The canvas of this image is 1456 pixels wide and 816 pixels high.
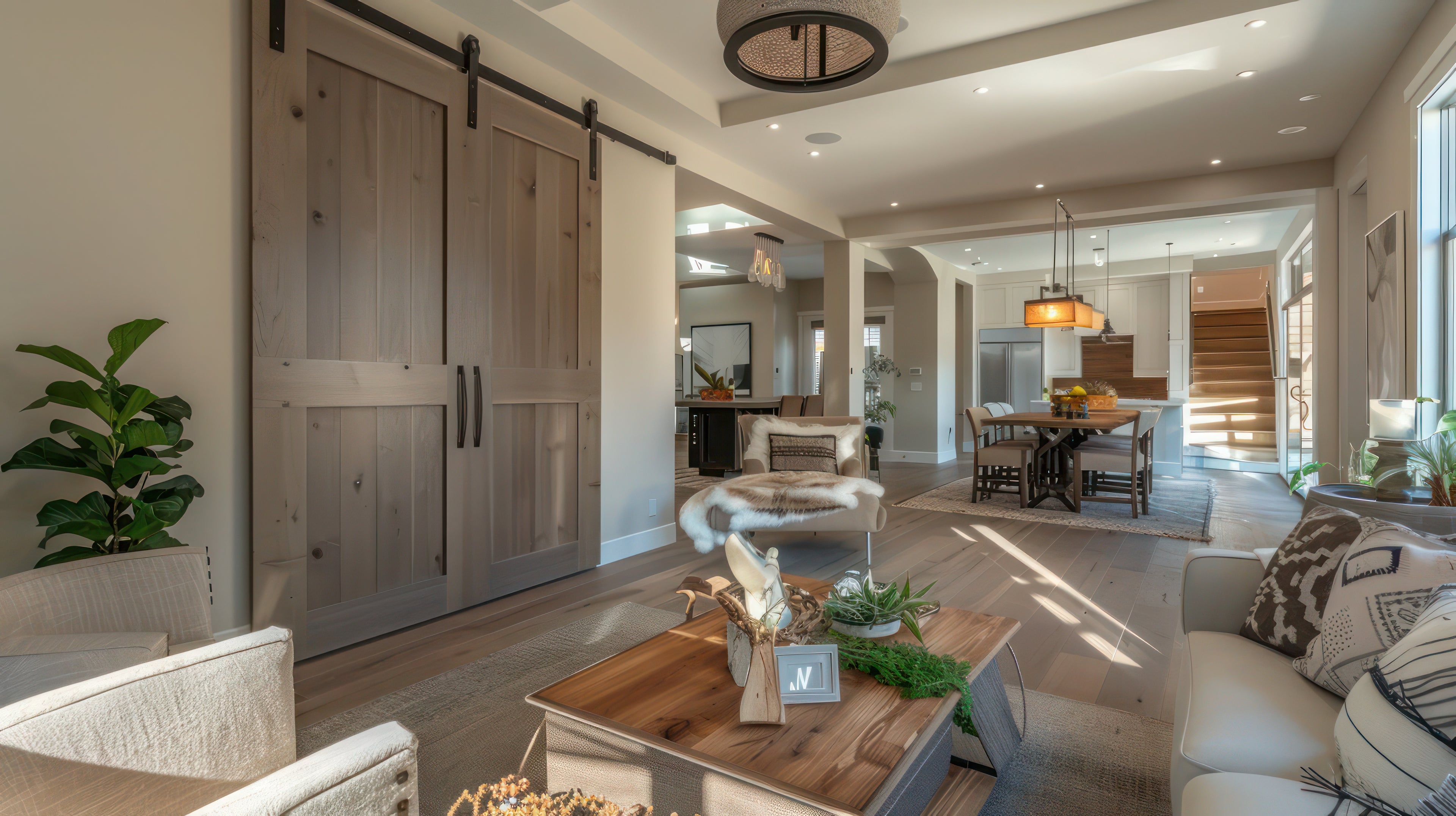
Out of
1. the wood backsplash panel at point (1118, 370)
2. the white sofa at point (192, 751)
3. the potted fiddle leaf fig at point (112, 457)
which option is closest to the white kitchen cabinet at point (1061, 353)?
the wood backsplash panel at point (1118, 370)

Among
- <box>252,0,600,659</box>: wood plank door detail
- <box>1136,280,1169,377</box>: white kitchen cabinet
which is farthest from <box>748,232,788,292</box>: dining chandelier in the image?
<box>1136,280,1169,377</box>: white kitchen cabinet

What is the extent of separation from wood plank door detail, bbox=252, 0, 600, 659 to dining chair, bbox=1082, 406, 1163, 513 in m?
4.34

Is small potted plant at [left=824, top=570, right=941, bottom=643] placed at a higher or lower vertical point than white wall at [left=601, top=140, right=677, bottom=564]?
lower

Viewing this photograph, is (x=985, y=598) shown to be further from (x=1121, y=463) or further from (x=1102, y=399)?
(x=1102, y=399)

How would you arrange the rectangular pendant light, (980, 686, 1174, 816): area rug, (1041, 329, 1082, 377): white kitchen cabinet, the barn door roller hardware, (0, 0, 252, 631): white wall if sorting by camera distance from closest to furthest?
(980, 686, 1174, 816): area rug < (0, 0, 252, 631): white wall < the barn door roller hardware < the rectangular pendant light < (1041, 329, 1082, 377): white kitchen cabinet

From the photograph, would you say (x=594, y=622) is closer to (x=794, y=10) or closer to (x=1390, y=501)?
(x=794, y=10)

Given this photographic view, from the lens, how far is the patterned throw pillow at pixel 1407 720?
963 mm

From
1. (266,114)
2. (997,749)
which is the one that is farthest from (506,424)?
(997,749)

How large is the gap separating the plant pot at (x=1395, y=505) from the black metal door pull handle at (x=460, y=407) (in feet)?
10.9

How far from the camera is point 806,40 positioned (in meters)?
2.18

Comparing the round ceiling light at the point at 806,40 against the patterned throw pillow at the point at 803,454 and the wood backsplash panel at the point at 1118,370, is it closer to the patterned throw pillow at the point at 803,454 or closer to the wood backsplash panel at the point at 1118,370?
the patterned throw pillow at the point at 803,454

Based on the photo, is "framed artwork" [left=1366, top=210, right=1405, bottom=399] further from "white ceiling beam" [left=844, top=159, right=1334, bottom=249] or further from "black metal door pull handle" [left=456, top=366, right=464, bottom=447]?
"black metal door pull handle" [left=456, top=366, right=464, bottom=447]

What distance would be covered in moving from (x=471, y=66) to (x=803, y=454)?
282 cm

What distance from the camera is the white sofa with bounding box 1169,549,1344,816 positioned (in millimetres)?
1079
